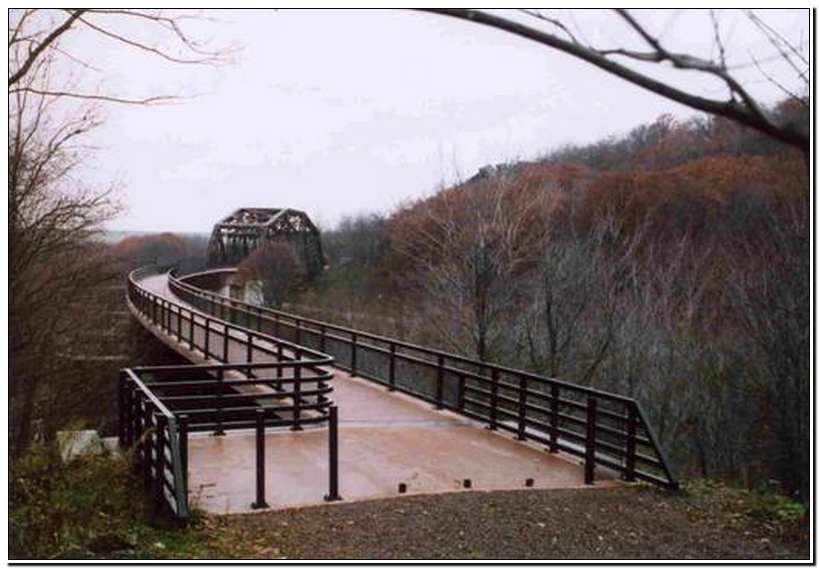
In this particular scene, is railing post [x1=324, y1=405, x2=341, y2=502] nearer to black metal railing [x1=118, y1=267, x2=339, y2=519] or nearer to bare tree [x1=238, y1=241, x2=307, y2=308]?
black metal railing [x1=118, y1=267, x2=339, y2=519]

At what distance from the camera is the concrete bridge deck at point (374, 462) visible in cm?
652

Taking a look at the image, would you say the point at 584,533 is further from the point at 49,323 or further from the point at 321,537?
the point at 49,323

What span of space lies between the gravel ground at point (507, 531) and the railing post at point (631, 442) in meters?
0.65

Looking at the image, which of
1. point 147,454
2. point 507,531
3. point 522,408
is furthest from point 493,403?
point 147,454

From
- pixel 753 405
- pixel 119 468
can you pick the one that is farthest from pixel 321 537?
pixel 753 405

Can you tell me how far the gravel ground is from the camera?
17.9 ft

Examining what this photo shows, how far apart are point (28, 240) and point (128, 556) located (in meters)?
2.65

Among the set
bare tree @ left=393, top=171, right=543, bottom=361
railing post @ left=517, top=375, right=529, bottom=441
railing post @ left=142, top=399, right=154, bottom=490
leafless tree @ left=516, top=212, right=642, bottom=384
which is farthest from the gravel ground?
leafless tree @ left=516, top=212, right=642, bottom=384

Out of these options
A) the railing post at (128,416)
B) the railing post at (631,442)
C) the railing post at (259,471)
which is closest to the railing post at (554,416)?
the railing post at (631,442)

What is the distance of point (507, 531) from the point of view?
5781 mm

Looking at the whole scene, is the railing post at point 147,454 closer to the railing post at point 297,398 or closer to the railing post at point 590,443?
the railing post at point 297,398

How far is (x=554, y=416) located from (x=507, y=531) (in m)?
2.25

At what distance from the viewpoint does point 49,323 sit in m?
6.73

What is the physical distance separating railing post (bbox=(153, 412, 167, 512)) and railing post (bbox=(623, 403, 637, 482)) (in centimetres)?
367
